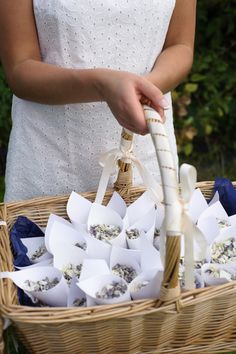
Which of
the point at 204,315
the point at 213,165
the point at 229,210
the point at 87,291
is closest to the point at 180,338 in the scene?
the point at 204,315

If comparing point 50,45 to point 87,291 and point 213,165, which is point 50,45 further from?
point 213,165

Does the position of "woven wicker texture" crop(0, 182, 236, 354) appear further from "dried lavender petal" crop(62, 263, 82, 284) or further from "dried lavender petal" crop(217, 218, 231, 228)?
"dried lavender petal" crop(217, 218, 231, 228)

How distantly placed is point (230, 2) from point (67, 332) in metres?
2.47

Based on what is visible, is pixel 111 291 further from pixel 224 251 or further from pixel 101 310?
pixel 224 251

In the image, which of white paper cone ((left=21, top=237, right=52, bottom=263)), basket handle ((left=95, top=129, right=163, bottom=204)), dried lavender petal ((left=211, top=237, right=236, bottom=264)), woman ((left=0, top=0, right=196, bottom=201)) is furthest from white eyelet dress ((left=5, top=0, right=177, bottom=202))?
dried lavender petal ((left=211, top=237, right=236, bottom=264))

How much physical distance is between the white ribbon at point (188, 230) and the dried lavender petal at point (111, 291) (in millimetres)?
95

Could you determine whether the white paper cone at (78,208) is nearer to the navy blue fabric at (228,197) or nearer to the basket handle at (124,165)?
the basket handle at (124,165)

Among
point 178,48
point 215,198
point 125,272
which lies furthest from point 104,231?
point 178,48

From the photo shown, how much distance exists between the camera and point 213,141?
11.0 feet

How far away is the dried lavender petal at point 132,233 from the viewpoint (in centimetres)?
121

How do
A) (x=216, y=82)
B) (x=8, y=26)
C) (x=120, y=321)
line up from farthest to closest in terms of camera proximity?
1. (x=216, y=82)
2. (x=8, y=26)
3. (x=120, y=321)

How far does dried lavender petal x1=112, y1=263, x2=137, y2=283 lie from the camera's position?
43.3 inches

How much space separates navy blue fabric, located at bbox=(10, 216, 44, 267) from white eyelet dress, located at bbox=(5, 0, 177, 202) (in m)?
0.17

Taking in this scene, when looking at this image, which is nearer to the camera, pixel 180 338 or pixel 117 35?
pixel 180 338
